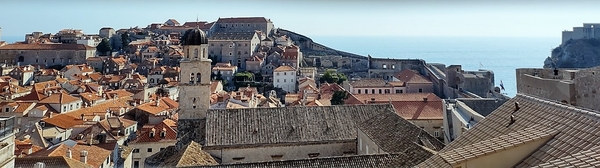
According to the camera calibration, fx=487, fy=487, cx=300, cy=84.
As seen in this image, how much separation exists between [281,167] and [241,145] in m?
3.47

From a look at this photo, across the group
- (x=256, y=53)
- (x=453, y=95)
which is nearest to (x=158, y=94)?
(x=256, y=53)

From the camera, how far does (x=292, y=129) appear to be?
15.4 m

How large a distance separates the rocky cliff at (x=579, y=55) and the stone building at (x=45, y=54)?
65832mm

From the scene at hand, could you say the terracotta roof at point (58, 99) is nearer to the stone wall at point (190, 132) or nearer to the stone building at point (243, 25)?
the stone wall at point (190, 132)

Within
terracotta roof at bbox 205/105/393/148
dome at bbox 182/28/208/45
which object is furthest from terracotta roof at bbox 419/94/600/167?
dome at bbox 182/28/208/45

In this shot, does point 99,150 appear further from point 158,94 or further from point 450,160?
point 158,94

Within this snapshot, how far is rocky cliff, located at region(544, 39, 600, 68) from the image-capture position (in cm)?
7243

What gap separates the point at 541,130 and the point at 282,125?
11.1m

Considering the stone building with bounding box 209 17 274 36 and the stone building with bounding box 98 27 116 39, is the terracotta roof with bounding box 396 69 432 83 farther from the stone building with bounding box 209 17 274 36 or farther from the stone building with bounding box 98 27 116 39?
the stone building with bounding box 98 27 116 39

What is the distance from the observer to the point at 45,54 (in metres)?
64.1

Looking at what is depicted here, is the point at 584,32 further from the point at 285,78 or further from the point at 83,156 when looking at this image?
the point at 83,156

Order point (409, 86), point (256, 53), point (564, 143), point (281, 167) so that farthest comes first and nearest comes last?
point (256, 53)
point (409, 86)
point (281, 167)
point (564, 143)

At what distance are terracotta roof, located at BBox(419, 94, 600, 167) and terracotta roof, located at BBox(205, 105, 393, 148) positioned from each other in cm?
932

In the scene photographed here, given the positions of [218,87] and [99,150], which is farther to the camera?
[218,87]
